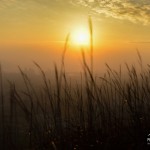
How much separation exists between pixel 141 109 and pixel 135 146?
83 cm

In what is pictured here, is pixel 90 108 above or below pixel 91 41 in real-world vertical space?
below

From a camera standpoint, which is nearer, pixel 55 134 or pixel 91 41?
pixel 91 41

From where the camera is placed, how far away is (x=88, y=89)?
11.0ft

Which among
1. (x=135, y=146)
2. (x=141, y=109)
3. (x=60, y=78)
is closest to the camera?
(x=135, y=146)

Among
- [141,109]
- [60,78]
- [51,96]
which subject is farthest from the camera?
[141,109]

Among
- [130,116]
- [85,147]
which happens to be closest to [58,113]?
[85,147]

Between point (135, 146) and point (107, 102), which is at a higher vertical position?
point (107, 102)

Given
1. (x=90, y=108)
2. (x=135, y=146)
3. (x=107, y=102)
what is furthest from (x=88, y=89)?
(x=135, y=146)

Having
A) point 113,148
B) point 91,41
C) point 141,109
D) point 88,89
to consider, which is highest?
point 91,41

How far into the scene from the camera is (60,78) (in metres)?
3.10

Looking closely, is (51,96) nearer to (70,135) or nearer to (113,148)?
(70,135)

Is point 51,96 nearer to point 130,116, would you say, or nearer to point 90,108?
point 90,108

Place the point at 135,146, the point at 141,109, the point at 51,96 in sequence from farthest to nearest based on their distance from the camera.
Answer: the point at 141,109
the point at 51,96
the point at 135,146

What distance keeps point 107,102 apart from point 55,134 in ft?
2.13
